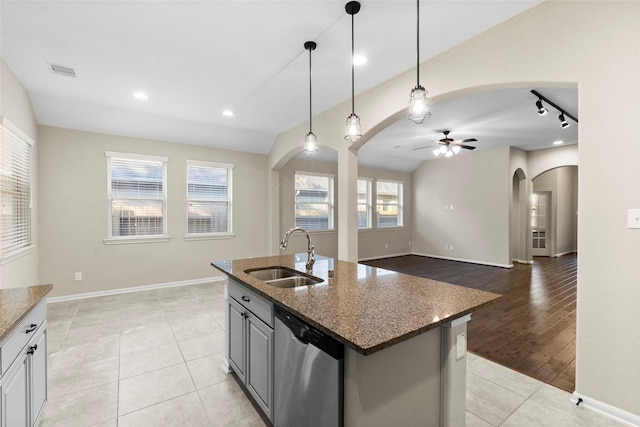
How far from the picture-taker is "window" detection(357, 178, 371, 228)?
8.07m

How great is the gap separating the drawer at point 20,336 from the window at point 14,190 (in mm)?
1850

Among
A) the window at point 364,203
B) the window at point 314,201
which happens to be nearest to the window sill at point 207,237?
the window at point 314,201

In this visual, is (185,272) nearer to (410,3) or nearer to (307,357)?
(307,357)

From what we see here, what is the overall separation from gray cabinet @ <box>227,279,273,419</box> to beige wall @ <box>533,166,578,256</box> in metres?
9.98

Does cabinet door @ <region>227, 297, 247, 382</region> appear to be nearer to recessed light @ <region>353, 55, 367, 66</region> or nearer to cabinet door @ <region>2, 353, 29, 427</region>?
cabinet door @ <region>2, 353, 29, 427</region>

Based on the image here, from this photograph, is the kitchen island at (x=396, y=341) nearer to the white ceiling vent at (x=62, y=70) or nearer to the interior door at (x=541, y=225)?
the white ceiling vent at (x=62, y=70)

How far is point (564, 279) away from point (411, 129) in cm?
434

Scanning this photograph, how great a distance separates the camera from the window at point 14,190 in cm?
295

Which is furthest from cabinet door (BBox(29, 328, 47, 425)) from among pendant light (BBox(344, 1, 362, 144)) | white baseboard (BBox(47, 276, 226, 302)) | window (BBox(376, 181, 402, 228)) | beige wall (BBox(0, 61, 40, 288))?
window (BBox(376, 181, 402, 228))

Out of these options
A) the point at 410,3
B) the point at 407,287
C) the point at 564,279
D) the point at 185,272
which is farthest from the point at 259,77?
the point at 564,279

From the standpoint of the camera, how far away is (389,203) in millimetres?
8727

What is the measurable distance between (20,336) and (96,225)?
12.2 feet

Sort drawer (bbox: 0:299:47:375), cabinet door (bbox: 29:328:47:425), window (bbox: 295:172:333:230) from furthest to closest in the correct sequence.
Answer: window (bbox: 295:172:333:230), cabinet door (bbox: 29:328:47:425), drawer (bbox: 0:299:47:375)

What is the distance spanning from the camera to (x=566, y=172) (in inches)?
363
